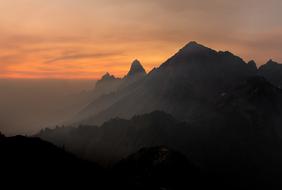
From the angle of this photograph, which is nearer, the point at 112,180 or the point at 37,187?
the point at 37,187

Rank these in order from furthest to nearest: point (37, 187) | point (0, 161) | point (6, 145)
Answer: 1. point (6, 145)
2. point (0, 161)
3. point (37, 187)

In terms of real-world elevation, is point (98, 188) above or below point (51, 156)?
below

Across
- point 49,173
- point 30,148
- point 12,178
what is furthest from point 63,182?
point 30,148

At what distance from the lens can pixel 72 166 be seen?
198 meters

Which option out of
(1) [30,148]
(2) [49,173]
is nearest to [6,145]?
(1) [30,148]

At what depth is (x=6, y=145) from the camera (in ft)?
625

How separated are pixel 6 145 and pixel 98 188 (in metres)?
52.1

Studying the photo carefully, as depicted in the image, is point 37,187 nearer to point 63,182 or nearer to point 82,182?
point 63,182

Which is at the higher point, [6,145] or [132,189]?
[6,145]

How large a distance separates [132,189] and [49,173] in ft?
153

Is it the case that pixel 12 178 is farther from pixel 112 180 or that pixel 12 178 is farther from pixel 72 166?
pixel 112 180

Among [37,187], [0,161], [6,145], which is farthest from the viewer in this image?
[6,145]

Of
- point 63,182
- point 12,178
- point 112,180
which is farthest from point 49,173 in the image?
point 112,180

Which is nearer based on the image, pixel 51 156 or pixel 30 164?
pixel 30 164
